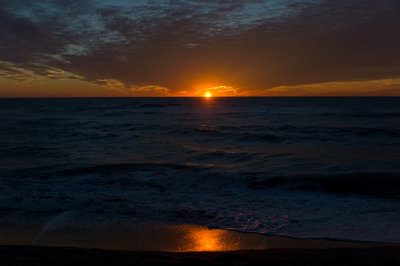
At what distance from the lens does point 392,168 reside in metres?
9.69

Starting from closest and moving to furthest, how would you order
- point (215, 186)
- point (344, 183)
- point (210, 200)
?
point (210, 200)
point (215, 186)
point (344, 183)

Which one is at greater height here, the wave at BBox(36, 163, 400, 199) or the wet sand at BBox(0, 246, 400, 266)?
the wet sand at BBox(0, 246, 400, 266)

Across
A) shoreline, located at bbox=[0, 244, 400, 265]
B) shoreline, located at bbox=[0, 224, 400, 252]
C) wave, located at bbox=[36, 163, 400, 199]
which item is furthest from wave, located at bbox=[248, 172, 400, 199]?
shoreline, located at bbox=[0, 244, 400, 265]

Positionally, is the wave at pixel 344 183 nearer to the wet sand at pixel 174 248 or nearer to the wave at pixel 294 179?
the wave at pixel 294 179

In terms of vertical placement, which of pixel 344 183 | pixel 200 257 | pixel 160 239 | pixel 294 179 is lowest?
pixel 344 183

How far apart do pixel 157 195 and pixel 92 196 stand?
1.81m

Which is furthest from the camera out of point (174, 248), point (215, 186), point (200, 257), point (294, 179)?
point (294, 179)

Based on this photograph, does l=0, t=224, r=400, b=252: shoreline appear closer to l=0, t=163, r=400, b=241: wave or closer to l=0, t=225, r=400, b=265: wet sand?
l=0, t=225, r=400, b=265: wet sand

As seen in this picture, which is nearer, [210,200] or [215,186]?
[210,200]

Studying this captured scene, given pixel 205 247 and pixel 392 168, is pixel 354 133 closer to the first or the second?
pixel 392 168

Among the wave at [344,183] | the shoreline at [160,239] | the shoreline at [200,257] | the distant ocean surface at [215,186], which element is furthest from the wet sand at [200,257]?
the wave at [344,183]

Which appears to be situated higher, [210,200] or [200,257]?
[200,257]

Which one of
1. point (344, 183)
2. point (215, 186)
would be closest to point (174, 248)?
point (215, 186)

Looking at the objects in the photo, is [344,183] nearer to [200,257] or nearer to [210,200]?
[210,200]
